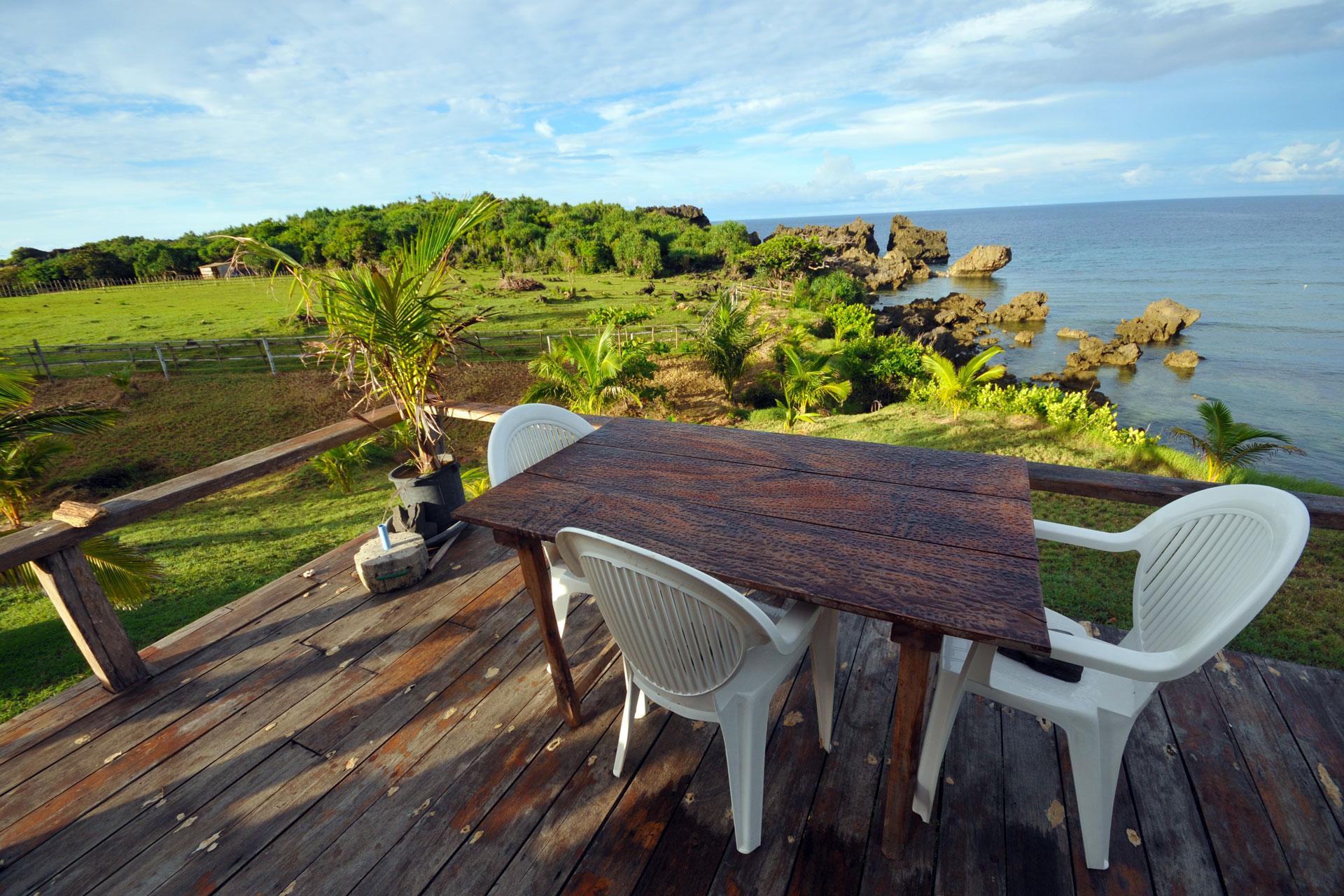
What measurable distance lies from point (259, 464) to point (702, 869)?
7.99 feet

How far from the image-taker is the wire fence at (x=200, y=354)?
1934 centimetres

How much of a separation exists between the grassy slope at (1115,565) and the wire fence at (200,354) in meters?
12.3

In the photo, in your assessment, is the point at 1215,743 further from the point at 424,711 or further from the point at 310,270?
the point at 310,270

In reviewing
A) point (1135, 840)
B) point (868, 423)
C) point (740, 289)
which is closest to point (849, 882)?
point (1135, 840)

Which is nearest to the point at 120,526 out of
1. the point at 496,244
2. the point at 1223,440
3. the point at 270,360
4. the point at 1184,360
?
the point at 1223,440

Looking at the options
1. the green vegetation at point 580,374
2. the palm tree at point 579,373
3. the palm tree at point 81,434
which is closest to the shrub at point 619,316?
the green vegetation at point 580,374

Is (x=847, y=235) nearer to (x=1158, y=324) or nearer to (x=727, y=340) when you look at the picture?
(x=1158, y=324)

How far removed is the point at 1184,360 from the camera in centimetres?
2016

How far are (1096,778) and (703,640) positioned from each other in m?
1.09

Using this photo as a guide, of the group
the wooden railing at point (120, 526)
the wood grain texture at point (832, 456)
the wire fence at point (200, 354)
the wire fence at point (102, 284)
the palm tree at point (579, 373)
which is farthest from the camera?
the wire fence at point (102, 284)

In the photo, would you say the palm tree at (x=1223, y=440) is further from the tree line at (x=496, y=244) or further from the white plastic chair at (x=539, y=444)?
the tree line at (x=496, y=244)

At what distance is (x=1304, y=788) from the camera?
5.54ft

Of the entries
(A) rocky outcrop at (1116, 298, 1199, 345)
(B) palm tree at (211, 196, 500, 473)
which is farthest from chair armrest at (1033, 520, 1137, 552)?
(A) rocky outcrop at (1116, 298, 1199, 345)

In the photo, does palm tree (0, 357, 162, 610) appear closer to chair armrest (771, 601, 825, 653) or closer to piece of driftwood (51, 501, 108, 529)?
piece of driftwood (51, 501, 108, 529)
